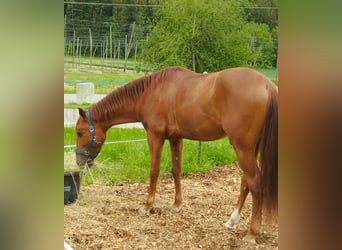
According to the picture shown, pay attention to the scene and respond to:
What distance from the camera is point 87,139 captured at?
1.58 meters

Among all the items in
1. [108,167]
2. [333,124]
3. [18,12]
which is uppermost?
[18,12]

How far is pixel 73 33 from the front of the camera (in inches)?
50.1

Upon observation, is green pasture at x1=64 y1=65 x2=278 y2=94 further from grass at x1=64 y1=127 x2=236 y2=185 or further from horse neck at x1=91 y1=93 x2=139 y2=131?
grass at x1=64 y1=127 x2=236 y2=185

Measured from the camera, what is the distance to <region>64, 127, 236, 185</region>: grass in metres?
1.56

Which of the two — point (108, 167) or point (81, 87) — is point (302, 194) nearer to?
point (81, 87)

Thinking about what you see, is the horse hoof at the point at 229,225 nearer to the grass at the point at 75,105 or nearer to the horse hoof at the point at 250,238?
the horse hoof at the point at 250,238

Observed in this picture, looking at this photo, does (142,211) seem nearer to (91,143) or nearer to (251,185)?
(91,143)

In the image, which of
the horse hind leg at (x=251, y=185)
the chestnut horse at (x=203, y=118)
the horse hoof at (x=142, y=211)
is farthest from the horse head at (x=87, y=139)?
the horse hind leg at (x=251, y=185)

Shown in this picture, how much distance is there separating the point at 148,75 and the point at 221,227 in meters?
0.61

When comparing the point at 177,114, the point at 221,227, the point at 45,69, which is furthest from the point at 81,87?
the point at 45,69

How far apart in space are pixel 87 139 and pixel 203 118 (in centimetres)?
45

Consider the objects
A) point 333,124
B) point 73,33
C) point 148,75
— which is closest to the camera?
point 333,124

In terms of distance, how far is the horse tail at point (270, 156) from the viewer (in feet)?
4.51

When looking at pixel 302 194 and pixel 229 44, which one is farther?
pixel 229 44
